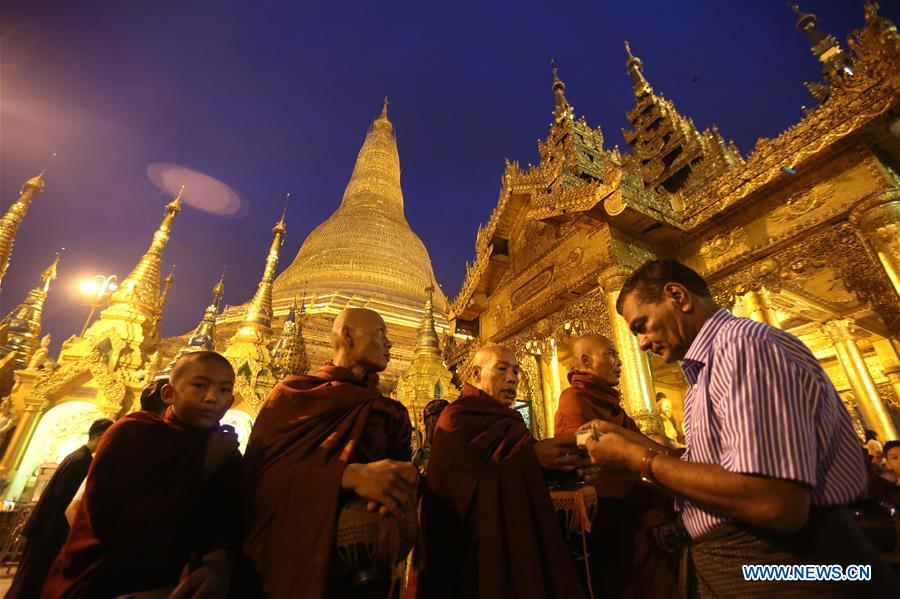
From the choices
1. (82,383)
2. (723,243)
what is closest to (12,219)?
(82,383)

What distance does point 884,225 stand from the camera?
3736 millimetres

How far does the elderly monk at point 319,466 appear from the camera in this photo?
133cm

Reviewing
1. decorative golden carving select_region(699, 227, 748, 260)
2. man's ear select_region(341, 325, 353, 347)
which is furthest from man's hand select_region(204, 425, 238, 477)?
decorative golden carving select_region(699, 227, 748, 260)

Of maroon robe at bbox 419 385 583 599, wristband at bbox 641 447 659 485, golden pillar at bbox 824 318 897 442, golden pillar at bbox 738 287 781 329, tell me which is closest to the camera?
wristband at bbox 641 447 659 485

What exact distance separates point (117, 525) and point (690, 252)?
6461mm

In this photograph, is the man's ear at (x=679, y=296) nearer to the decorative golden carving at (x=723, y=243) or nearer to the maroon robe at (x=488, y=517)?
the maroon robe at (x=488, y=517)

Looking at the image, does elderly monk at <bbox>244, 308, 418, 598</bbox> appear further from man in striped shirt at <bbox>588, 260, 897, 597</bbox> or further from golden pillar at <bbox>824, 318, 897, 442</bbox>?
golden pillar at <bbox>824, 318, 897, 442</bbox>

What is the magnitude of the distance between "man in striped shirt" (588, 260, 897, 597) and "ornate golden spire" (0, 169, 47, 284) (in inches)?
653

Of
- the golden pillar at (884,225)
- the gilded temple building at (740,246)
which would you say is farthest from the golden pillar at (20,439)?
the golden pillar at (884,225)

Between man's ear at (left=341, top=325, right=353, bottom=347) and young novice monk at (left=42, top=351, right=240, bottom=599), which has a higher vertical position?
man's ear at (left=341, top=325, right=353, bottom=347)

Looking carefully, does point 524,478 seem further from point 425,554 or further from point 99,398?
point 99,398

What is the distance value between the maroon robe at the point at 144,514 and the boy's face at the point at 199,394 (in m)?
0.08

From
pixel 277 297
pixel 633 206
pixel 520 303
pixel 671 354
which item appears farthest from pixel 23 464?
pixel 277 297

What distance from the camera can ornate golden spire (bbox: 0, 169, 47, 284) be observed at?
36.0ft
